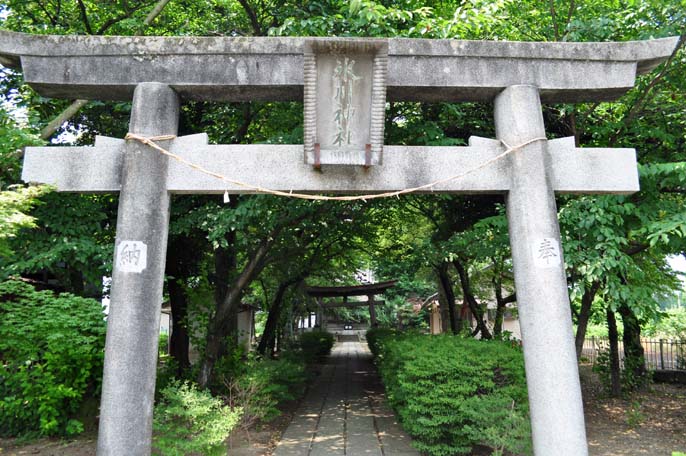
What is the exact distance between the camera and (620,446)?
26.3 feet

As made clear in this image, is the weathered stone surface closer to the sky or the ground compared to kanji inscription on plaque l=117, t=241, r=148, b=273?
closer to the sky

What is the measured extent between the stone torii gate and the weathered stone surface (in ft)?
0.05

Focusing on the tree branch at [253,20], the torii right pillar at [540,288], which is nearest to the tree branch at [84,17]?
the tree branch at [253,20]

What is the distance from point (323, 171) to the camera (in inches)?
194

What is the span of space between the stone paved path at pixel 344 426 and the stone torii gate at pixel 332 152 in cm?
361

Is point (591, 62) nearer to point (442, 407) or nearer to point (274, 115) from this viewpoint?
point (442, 407)

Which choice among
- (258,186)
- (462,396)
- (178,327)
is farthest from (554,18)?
(178,327)

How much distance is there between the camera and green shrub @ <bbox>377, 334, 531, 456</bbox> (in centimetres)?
617

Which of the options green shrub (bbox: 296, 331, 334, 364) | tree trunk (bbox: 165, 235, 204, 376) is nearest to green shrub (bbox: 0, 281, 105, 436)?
tree trunk (bbox: 165, 235, 204, 376)

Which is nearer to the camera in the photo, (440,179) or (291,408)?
(440,179)

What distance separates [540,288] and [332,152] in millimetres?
2414

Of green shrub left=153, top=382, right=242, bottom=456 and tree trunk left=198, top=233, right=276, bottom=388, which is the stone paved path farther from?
tree trunk left=198, top=233, right=276, bottom=388

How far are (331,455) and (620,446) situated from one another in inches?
189

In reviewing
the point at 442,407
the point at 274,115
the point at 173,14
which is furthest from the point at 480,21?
the point at 173,14
